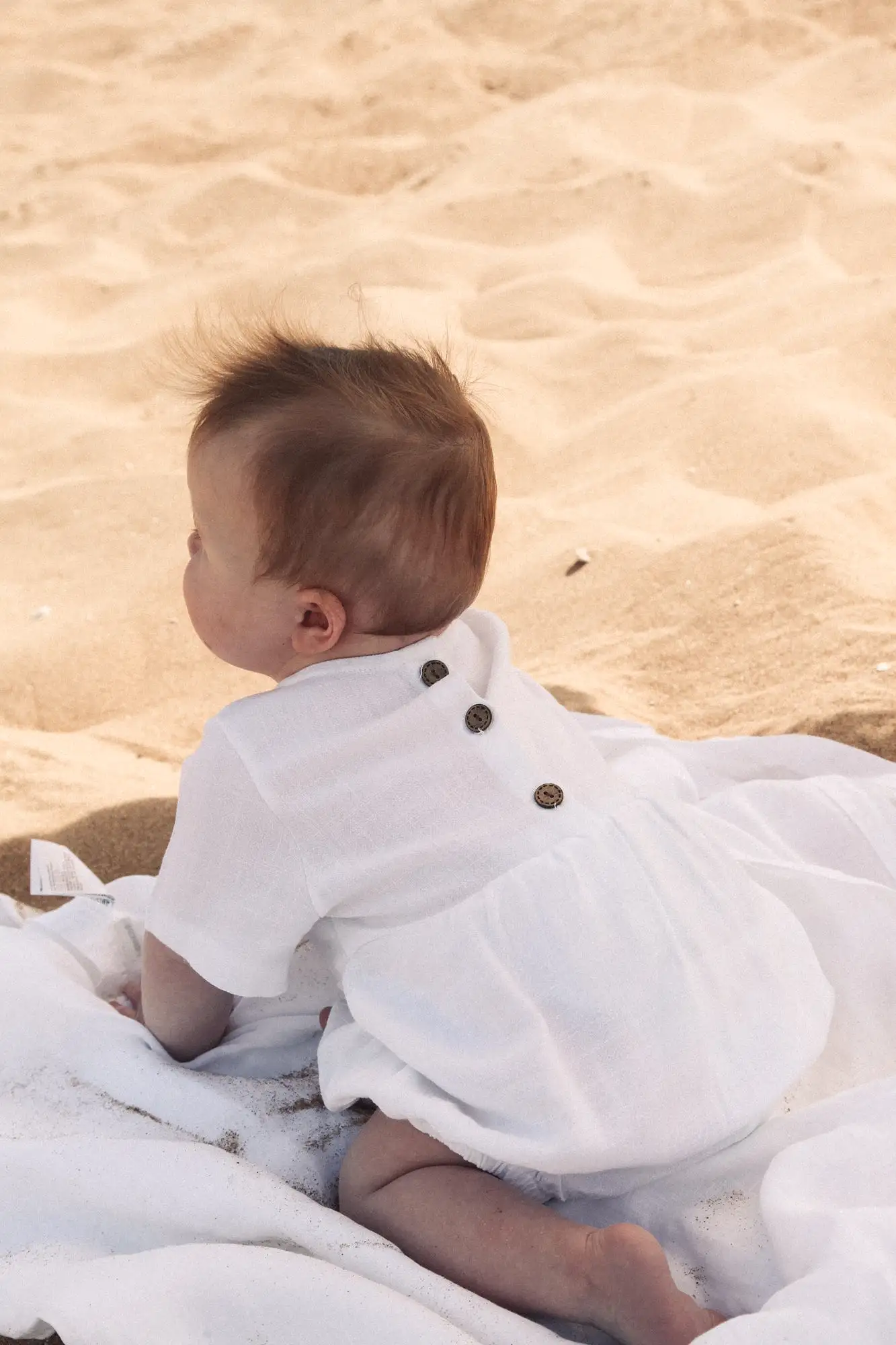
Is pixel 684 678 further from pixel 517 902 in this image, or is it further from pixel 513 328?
pixel 513 328

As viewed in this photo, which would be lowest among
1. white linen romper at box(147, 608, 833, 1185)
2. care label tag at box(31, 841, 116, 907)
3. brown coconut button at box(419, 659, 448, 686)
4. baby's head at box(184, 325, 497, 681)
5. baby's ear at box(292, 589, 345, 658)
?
care label tag at box(31, 841, 116, 907)

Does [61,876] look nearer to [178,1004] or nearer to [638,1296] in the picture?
[178,1004]

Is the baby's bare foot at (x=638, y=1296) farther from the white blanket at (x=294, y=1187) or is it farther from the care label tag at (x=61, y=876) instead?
the care label tag at (x=61, y=876)

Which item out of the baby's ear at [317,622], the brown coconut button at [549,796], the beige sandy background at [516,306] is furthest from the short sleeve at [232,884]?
the beige sandy background at [516,306]

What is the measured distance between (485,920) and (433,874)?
7 cm

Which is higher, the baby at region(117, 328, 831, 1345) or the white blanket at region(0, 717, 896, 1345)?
the baby at region(117, 328, 831, 1345)

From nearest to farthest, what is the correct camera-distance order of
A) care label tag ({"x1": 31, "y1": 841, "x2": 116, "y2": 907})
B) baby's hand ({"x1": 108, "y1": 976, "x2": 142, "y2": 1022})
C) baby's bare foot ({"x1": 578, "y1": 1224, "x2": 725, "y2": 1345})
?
baby's bare foot ({"x1": 578, "y1": 1224, "x2": 725, "y2": 1345})
baby's hand ({"x1": 108, "y1": 976, "x2": 142, "y2": 1022})
care label tag ({"x1": 31, "y1": 841, "x2": 116, "y2": 907})

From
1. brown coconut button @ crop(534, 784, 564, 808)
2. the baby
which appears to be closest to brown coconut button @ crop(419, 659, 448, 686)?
the baby

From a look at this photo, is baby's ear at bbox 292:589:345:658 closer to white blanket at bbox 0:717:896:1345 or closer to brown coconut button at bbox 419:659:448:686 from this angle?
brown coconut button at bbox 419:659:448:686

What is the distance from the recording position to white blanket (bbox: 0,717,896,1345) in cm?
111

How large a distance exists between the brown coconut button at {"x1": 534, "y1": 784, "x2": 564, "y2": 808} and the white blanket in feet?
1.13

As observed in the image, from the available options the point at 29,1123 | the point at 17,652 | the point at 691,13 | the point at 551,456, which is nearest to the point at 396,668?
the point at 29,1123

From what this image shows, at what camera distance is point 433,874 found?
1301mm

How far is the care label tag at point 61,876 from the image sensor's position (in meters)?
1.79
